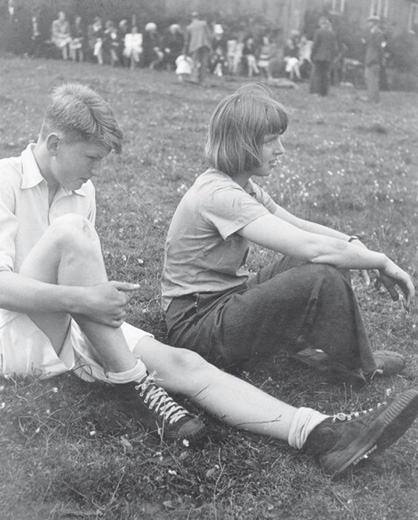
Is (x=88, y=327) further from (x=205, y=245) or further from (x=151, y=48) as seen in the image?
(x=151, y=48)

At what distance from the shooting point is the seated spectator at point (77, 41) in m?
19.8

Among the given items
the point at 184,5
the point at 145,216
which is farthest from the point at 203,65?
the point at 145,216

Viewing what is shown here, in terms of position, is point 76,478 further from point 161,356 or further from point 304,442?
point 304,442

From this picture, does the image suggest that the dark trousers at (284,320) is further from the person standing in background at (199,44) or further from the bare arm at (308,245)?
the person standing in background at (199,44)

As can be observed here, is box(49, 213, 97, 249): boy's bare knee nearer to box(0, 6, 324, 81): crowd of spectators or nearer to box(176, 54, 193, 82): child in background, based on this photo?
box(0, 6, 324, 81): crowd of spectators

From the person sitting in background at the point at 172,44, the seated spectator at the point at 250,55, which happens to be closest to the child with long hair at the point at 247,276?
the person sitting in background at the point at 172,44

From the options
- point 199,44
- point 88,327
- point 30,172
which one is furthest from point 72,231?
point 199,44

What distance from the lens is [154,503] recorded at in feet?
8.91

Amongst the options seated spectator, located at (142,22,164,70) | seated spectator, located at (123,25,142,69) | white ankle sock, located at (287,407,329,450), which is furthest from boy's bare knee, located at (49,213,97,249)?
seated spectator, located at (123,25,142,69)

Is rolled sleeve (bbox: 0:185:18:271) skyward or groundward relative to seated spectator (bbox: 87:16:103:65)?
skyward

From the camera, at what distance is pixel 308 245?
3.21m

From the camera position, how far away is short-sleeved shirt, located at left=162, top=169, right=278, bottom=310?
3.42 metres

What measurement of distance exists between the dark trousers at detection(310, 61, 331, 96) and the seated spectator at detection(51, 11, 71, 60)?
7.06 metres

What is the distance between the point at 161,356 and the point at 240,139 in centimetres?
109
